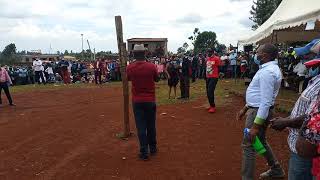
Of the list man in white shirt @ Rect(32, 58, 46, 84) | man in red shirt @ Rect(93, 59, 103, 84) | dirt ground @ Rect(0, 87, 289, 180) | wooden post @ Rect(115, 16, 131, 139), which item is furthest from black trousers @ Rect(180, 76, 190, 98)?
man in white shirt @ Rect(32, 58, 46, 84)

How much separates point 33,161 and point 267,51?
449 cm

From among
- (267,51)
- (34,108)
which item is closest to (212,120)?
(267,51)

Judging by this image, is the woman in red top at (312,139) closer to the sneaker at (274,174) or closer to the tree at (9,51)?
the sneaker at (274,174)

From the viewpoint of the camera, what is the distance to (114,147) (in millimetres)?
8086

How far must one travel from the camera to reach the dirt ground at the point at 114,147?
259 inches

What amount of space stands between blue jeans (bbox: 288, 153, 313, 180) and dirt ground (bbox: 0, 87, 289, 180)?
2604 mm

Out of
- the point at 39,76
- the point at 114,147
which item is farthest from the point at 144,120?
the point at 39,76

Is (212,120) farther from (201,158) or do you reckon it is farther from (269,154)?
(269,154)

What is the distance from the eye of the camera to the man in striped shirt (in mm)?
3387

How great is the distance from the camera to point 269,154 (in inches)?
229

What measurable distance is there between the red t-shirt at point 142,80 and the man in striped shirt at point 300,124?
3.66 metres

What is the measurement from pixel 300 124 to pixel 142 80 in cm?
393

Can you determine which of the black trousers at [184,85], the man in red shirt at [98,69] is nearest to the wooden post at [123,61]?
the black trousers at [184,85]

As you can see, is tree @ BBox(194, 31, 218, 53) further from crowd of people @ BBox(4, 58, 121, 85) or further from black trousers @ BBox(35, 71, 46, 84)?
black trousers @ BBox(35, 71, 46, 84)
